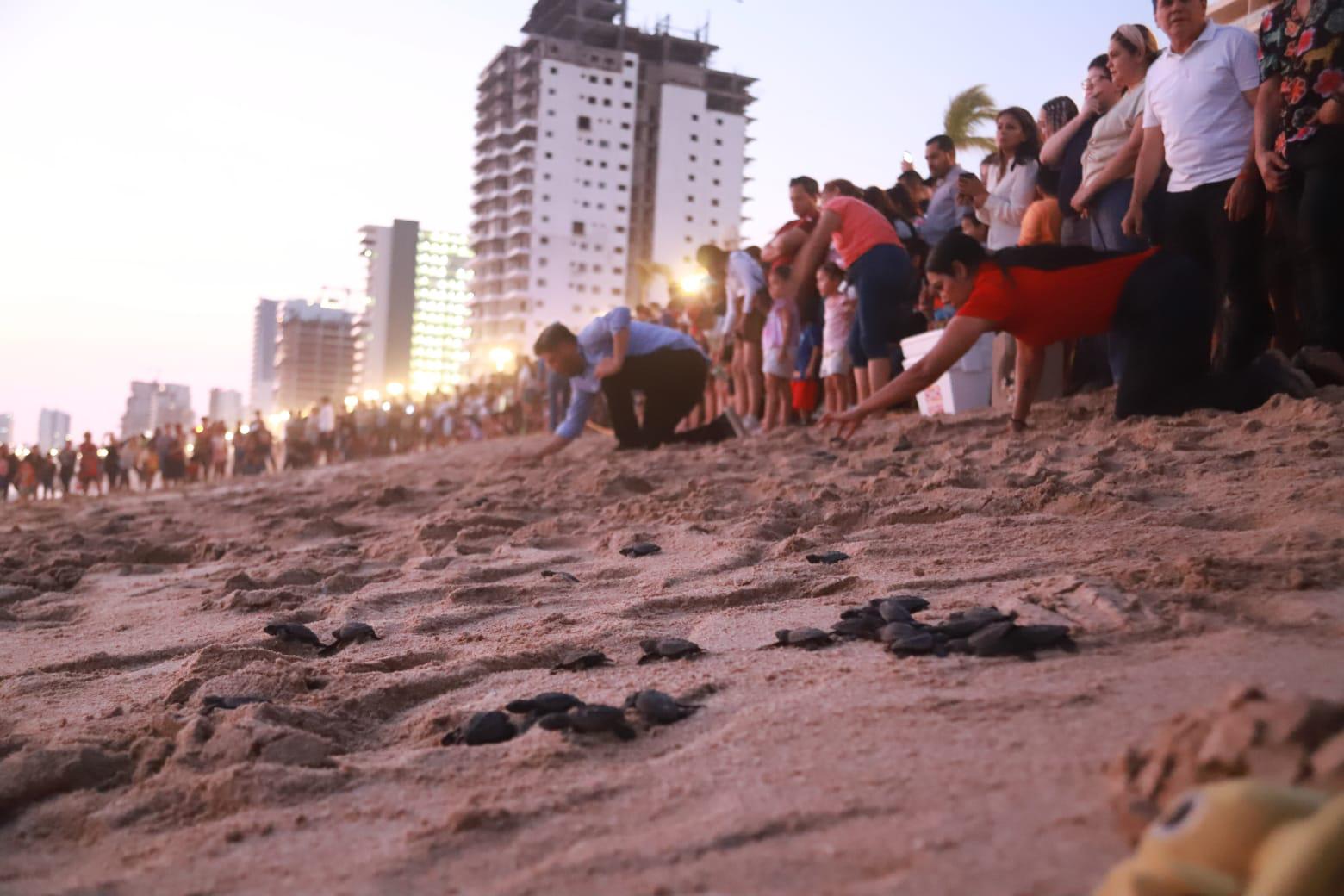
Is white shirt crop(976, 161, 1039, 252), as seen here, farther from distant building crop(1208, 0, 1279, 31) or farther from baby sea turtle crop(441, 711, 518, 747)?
baby sea turtle crop(441, 711, 518, 747)

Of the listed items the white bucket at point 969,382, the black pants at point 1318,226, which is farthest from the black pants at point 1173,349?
the white bucket at point 969,382

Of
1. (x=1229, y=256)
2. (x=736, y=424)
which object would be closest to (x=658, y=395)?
(x=736, y=424)

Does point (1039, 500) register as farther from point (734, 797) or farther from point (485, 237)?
point (485, 237)

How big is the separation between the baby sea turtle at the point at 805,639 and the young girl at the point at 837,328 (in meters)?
4.78

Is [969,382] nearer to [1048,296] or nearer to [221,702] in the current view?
[1048,296]

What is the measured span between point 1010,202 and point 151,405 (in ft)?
683

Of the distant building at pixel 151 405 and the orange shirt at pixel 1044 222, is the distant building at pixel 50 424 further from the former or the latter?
the orange shirt at pixel 1044 222

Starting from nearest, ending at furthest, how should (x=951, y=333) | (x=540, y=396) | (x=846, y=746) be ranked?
(x=846, y=746) < (x=951, y=333) < (x=540, y=396)

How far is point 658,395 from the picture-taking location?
7.50m

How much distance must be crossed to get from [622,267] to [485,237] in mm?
10632

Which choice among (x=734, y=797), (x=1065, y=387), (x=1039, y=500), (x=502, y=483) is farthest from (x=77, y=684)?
(x=1065, y=387)

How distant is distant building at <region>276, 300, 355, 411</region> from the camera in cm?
16212

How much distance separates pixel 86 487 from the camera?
1880cm

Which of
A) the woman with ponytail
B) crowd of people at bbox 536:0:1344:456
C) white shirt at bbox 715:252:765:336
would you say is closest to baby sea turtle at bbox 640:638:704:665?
crowd of people at bbox 536:0:1344:456
